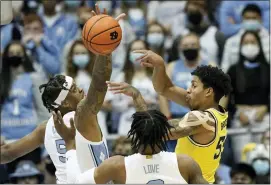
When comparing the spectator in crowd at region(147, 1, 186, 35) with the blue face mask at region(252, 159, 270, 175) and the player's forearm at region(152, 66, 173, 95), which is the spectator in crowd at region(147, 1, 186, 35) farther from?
the player's forearm at region(152, 66, 173, 95)

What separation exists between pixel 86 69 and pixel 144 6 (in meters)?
2.10

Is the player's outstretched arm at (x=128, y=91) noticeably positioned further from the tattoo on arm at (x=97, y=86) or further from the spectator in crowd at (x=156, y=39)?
the spectator in crowd at (x=156, y=39)

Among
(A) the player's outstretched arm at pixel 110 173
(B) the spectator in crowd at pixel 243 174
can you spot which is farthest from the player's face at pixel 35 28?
(A) the player's outstretched arm at pixel 110 173

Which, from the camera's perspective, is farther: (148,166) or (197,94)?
(197,94)

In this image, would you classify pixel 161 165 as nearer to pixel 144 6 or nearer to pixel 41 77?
pixel 41 77

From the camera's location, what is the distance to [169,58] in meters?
13.0

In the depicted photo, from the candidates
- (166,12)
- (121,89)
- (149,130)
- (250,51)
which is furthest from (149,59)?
(166,12)

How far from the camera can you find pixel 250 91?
481 inches

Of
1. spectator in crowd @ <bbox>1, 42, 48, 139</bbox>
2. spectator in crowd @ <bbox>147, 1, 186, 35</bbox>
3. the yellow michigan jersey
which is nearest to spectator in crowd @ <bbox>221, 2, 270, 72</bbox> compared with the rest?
spectator in crowd @ <bbox>147, 1, 186, 35</bbox>

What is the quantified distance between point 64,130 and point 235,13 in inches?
255

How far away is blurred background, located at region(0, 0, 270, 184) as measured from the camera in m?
11.7

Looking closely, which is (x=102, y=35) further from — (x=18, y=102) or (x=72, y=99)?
(x=18, y=102)

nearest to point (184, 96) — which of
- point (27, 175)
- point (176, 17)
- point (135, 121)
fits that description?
point (135, 121)

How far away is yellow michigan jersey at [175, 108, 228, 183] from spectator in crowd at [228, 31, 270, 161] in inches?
153
